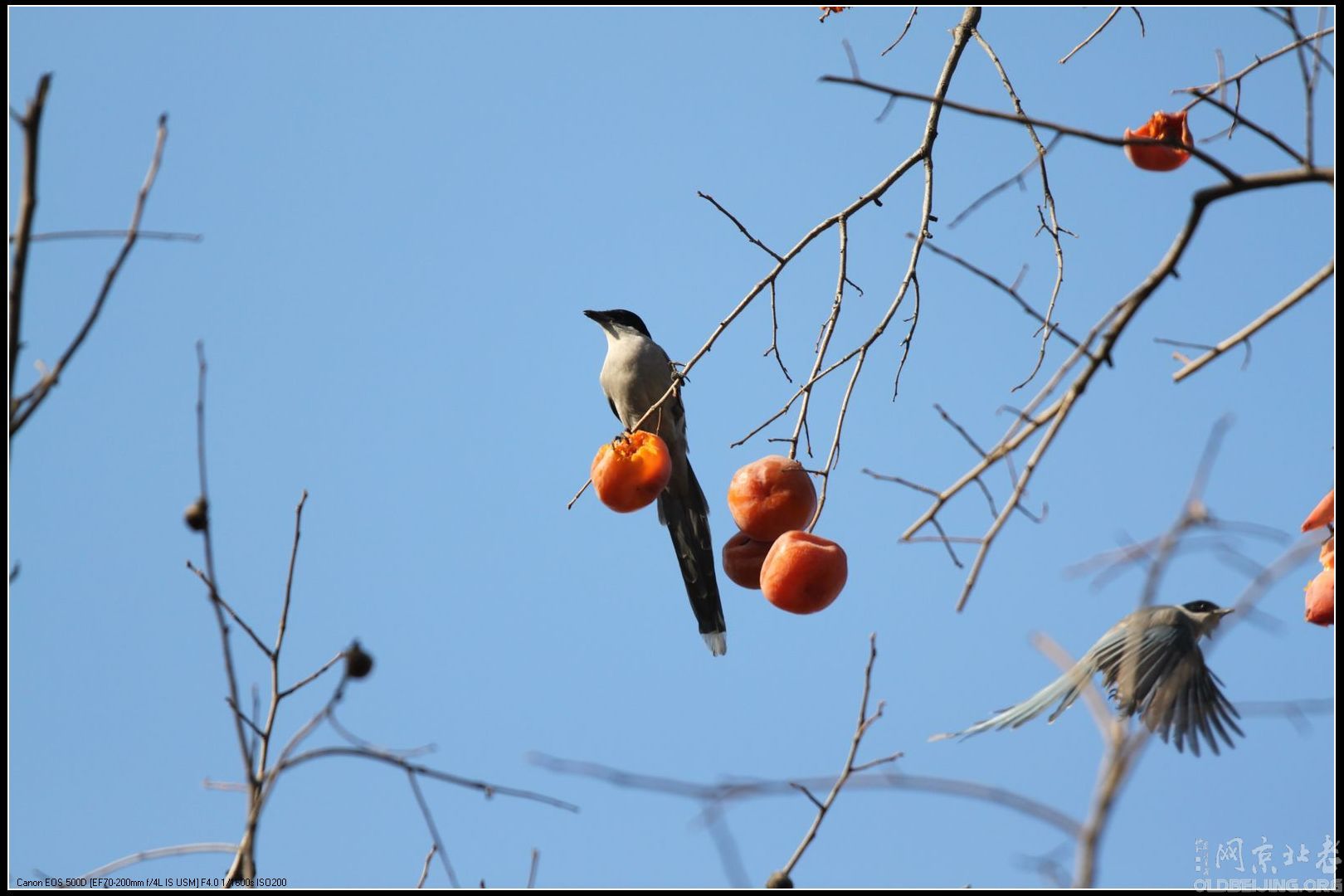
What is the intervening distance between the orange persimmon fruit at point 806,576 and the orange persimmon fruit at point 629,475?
1.72ft

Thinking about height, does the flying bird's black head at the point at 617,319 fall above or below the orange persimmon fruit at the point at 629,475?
above

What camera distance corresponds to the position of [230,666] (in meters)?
1.53

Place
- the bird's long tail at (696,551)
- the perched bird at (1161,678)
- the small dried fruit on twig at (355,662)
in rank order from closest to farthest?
1. the small dried fruit on twig at (355,662)
2. the perched bird at (1161,678)
3. the bird's long tail at (696,551)

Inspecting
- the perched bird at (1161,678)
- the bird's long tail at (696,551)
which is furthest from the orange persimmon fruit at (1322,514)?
the bird's long tail at (696,551)

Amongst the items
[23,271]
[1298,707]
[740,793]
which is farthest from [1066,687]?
[23,271]

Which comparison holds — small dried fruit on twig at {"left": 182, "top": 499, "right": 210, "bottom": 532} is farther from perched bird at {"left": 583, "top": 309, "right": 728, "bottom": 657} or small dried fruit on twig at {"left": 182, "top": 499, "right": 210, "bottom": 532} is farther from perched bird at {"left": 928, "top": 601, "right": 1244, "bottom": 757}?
perched bird at {"left": 583, "top": 309, "right": 728, "bottom": 657}

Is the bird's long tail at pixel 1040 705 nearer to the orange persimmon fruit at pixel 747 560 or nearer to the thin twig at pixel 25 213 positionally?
the orange persimmon fruit at pixel 747 560

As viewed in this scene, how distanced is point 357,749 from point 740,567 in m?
1.53

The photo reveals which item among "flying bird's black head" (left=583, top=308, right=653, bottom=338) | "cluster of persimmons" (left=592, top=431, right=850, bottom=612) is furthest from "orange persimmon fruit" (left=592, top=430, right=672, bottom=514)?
"flying bird's black head" (left=583, top=308, right=653, bottom=338)

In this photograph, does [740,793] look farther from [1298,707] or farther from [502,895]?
[1298,707]

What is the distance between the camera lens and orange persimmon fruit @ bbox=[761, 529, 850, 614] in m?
2.65

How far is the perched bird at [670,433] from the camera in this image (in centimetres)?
471

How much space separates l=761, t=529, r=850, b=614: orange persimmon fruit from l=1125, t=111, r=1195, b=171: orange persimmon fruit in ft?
4.57

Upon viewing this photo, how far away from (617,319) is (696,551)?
4.98 ft
